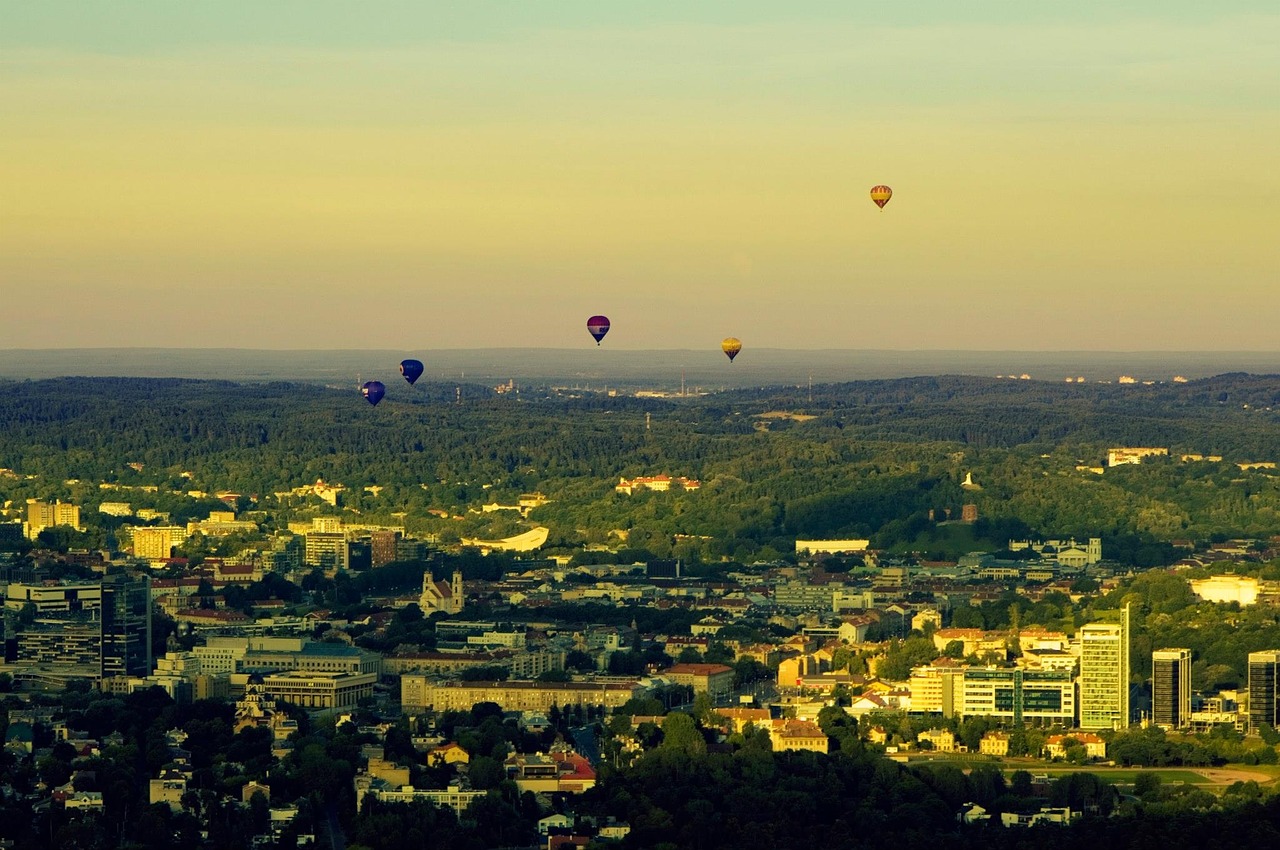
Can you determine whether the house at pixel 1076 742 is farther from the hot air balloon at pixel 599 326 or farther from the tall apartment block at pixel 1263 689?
the hot air balloon at pixel 599 326

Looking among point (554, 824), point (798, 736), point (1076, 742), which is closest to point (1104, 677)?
point (1076, 742)

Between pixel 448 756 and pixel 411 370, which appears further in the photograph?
pixel 411 370

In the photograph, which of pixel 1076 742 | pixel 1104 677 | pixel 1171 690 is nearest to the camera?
pixel 1076 742

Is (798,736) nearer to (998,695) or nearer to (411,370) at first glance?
(998,695)

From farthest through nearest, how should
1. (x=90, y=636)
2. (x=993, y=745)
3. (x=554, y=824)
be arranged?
(x=90, y=636)
(x=993, y=745)
(x=554, y=824)

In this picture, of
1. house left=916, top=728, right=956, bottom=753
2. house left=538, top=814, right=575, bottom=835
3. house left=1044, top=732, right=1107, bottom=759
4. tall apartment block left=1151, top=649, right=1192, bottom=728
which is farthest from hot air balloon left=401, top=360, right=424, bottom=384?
house left=538, top=814, right=575, bottom=835

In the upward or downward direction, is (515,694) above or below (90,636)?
below

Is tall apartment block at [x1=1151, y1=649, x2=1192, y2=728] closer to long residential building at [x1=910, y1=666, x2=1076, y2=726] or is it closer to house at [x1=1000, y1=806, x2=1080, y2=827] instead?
long residential building at [x1=910, y1=666, x2=1076, y2=726]

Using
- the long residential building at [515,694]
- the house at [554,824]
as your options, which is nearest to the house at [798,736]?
the long residential building at [515,694]
